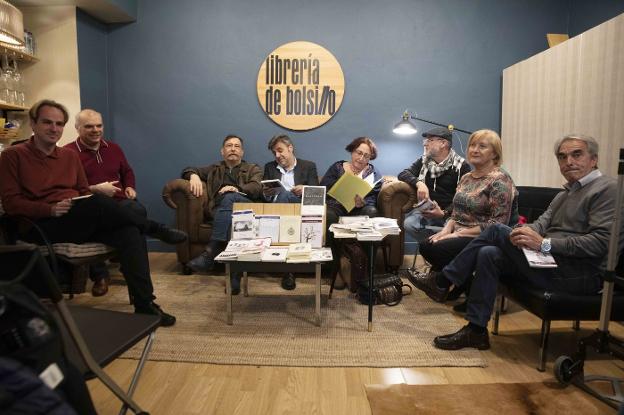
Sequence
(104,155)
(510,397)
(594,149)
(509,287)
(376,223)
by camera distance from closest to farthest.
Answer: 1. (510,397)
2. (594,149)
3. (509,287)
4. (376,223)
5. (104,155)

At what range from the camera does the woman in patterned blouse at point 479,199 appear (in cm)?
255

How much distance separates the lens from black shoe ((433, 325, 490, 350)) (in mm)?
2238

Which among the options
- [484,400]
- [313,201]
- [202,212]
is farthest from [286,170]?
[484,400]

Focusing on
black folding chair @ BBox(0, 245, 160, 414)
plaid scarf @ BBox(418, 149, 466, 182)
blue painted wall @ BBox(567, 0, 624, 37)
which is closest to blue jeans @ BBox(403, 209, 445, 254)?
plaid scarf @ BBox(418, 149, 466, 182)

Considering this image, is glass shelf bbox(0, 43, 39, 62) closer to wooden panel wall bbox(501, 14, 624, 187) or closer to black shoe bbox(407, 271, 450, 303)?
black shoe bbox(407, 271, 450, 303)

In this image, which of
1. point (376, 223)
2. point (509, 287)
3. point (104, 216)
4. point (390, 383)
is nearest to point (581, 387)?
point (509, 287)

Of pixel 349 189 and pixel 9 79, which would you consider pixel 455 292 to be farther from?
pixel 9 79

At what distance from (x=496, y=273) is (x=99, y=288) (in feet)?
9.09

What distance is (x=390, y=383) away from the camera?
1911 millimetres

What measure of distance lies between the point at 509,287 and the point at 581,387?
1.82 ft

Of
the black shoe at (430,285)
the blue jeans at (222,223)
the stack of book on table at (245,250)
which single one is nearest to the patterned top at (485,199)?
the black shoe at (430,285)

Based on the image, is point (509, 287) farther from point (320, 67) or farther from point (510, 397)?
point (320, 67)

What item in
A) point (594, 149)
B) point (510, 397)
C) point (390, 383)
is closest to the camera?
point (510, 397)

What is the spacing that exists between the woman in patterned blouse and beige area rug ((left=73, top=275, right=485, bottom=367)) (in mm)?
464
